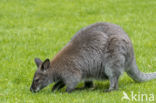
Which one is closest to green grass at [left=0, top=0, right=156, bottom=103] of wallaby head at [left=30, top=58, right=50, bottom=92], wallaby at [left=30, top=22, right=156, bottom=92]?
wallaby head at [left=30, top=58, right=50, bottom=92]

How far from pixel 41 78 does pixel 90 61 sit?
1.18m

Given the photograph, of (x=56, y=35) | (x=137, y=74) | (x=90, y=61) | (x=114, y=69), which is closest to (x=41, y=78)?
(x=90, y=61)

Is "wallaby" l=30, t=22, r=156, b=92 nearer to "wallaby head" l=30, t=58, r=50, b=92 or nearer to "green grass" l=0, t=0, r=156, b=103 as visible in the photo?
"wallaby head" l=30, t=58, r=50, b=92

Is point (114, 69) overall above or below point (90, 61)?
below

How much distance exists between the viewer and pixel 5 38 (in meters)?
12.3

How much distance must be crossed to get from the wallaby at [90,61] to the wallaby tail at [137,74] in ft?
0.46

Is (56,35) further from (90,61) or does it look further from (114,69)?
(114,69)

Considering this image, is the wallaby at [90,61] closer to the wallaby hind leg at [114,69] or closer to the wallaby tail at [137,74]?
the wallaby hind leg at [114,69]

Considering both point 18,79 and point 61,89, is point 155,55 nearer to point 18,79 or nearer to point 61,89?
point 61,89

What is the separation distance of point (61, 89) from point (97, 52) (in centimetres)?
129

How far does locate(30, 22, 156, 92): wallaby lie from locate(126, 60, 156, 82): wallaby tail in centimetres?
14

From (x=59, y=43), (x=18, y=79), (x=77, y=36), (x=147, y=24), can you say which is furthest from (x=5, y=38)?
(x=147, y=24)

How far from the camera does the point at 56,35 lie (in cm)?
1298

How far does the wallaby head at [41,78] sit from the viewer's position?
7.69 meters
